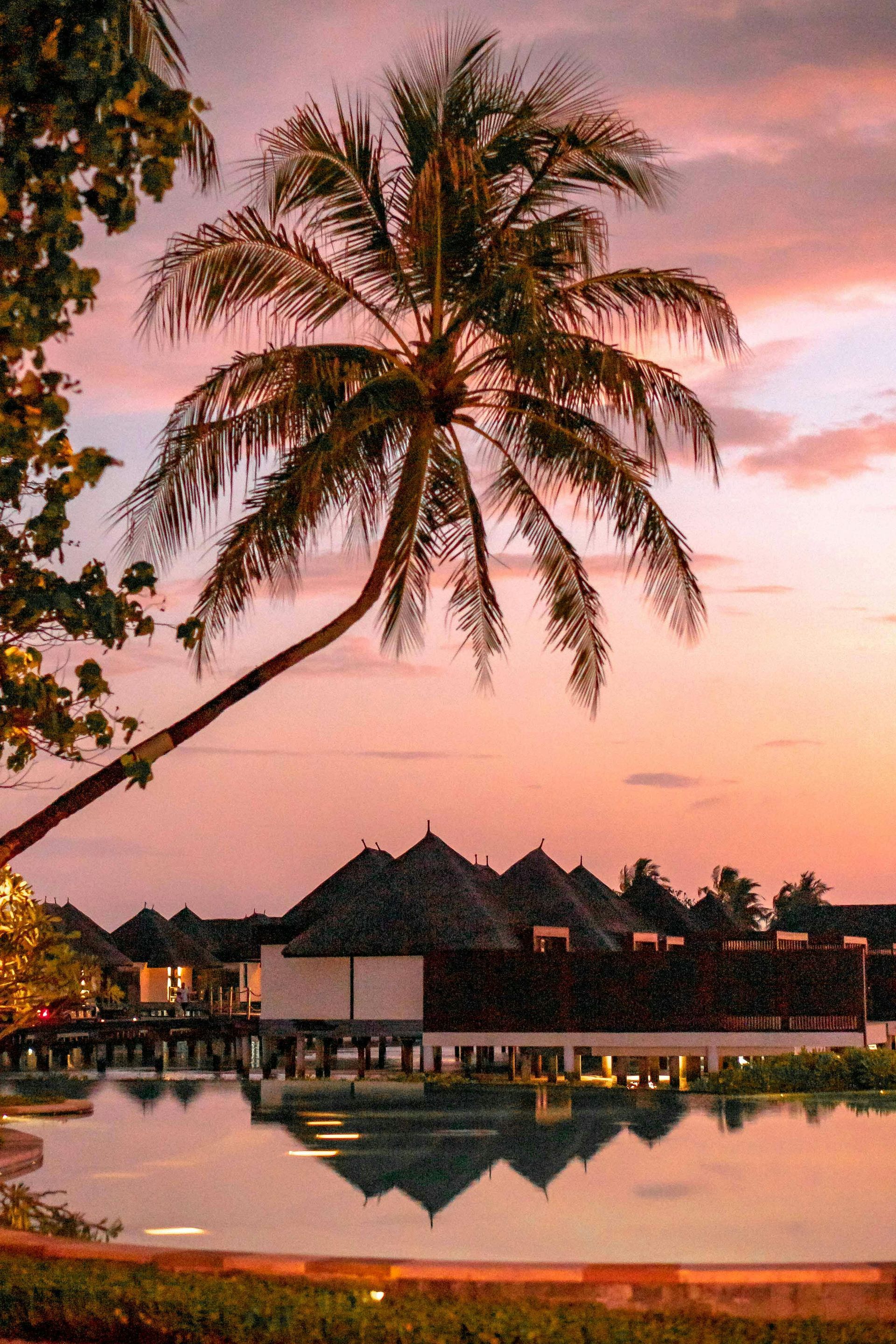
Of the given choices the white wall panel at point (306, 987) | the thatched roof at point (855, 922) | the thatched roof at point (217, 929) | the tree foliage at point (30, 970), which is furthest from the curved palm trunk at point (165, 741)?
the thatched roof at point (217, 929)

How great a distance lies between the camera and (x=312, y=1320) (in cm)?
750

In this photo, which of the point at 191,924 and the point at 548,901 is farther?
the point at 191,924

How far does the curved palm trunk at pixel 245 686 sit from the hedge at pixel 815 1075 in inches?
609

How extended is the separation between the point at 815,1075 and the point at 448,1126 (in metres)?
8.40

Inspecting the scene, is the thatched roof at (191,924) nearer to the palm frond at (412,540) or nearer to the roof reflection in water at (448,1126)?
the roof reflection in water at (448,1126)

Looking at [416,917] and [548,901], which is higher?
[548,901]

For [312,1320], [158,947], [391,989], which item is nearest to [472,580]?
[312,1320]

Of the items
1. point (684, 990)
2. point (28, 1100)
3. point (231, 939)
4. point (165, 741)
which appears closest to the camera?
point (165, 741)

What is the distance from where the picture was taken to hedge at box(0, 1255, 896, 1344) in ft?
24.3

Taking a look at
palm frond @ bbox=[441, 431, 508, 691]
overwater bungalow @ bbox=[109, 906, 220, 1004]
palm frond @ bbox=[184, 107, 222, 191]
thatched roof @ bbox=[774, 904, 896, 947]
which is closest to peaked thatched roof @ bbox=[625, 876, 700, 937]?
thatched roof @ bbox=[774, 904, 896, 947]

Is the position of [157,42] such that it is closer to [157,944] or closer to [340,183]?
[340,183]

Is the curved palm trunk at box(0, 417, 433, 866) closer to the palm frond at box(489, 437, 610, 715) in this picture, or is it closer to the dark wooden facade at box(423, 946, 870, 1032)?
the palm frond at box(489, 437, 610, 715)

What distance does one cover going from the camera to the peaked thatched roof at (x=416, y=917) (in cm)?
3025

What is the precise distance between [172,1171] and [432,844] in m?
17.6
